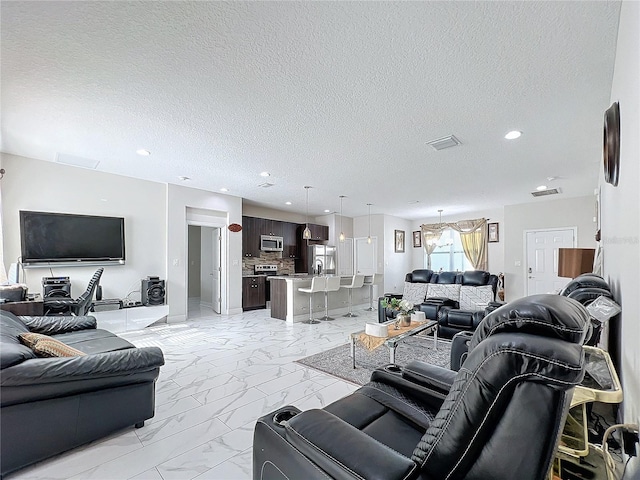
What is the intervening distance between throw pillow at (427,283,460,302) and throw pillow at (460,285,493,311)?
0.29 ft

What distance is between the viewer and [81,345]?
262 centimetres

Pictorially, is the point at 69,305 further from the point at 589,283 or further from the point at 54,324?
the point at 589,283

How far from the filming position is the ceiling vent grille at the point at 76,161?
4186 millimetres

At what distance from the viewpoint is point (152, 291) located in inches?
207

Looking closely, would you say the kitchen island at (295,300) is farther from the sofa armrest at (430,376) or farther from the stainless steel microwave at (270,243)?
the sofa armrest at (430,376)

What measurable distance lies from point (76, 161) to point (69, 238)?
1.20m

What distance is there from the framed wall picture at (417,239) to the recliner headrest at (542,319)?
9.07 m

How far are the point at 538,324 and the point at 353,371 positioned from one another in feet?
9.23

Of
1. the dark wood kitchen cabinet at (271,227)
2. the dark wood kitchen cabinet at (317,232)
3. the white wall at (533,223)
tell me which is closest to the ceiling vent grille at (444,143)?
the white wall at (533,223)

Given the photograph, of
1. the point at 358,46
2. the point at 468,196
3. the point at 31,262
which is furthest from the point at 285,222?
the point at 358,46

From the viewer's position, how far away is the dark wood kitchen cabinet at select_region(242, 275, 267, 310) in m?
7.18

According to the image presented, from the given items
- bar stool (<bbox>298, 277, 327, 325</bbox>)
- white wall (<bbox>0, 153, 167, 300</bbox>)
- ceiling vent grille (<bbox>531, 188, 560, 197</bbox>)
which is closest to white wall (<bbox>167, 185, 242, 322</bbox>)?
white wall (<bbox>0, 153, 167, 300</bbox>)

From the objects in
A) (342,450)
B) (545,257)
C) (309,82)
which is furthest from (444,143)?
(545,257)

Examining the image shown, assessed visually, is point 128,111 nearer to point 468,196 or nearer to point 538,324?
point 538,324
